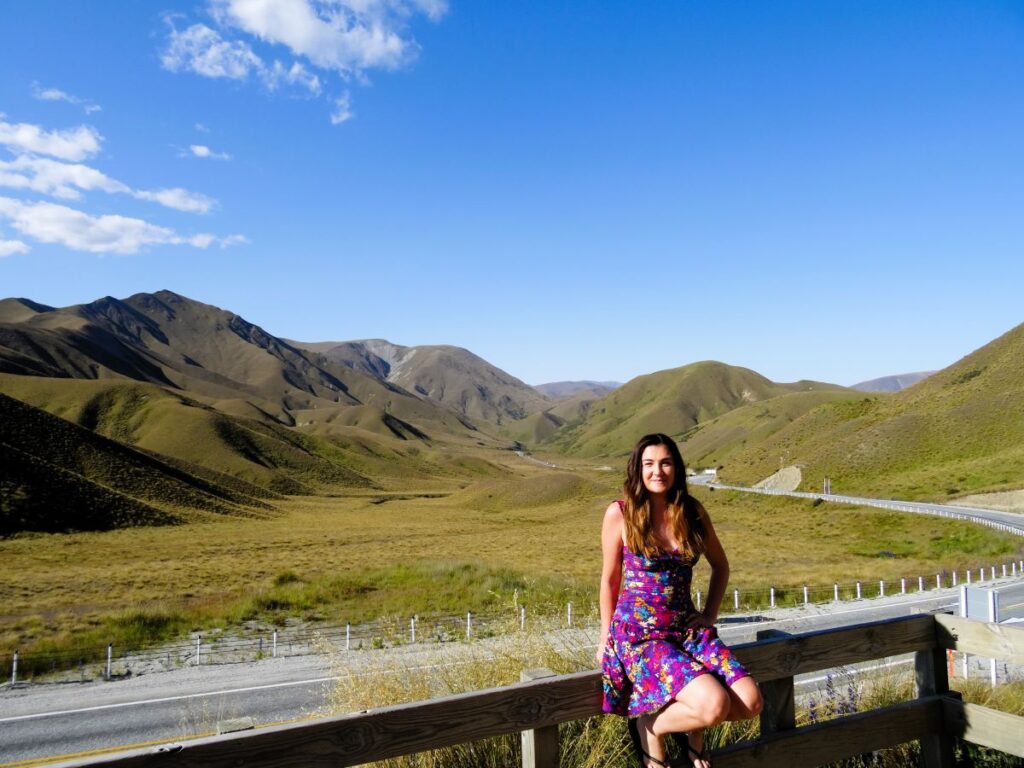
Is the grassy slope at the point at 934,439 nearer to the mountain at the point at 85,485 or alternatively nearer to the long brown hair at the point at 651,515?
the long brown hair at the point at 651,515

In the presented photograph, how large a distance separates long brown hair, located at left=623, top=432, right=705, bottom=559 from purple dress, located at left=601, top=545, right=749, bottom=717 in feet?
0.20

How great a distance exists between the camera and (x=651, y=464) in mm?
3416

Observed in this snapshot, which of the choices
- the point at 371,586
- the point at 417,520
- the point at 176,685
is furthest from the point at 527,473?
the point at 176,685

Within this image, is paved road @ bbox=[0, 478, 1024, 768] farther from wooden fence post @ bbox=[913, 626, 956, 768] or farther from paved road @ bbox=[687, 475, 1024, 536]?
paved road @ bbox=[687, 475, 1024, 536]

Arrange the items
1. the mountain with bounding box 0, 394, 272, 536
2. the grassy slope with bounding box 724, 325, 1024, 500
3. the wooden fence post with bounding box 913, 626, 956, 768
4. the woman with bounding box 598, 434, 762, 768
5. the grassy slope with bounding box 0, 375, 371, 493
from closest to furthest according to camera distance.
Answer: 1. the woman with bounding box 598, 434, 762, 768
2. the wooden fence post with bounding box 913, 626, 956, 768
3. the mountain with bounding box 0, 394, 272, 536
4. the grassy slope with bounding box 724, 325, 1024, 500
5. the grassy slope with bounding box 0, 375, 371, 493

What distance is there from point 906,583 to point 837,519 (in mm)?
27738

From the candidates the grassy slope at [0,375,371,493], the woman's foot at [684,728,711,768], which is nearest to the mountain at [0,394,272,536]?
the grassy slope at [0,375,371,493]

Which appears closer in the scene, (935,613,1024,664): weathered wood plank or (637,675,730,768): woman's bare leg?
(637,675,730,768): woman's bare leg

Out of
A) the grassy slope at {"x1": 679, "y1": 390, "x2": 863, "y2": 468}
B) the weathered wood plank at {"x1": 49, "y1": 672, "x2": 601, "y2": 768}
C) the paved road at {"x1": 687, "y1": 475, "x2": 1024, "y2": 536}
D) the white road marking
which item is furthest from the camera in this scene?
the grassy slope at {"x1": 679, "y1": 390, "x2": 863, "y2": 468}

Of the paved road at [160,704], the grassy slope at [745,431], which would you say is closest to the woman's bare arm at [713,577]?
the paved road at [160,704]

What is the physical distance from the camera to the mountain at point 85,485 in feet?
205

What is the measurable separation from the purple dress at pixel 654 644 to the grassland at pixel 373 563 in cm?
187

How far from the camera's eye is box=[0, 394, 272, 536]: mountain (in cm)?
6263

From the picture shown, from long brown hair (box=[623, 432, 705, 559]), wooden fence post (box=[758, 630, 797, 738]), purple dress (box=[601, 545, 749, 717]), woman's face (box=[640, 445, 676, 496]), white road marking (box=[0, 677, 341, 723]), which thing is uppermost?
woman's face (box=[640, 445, 676, 496])
